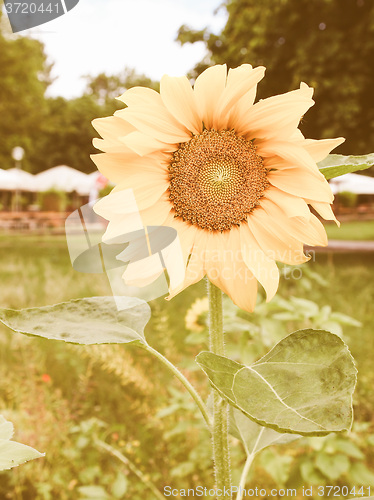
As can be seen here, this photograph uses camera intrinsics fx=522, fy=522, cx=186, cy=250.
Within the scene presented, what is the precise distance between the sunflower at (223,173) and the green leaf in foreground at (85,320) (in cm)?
11

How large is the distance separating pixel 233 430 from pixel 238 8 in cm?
290

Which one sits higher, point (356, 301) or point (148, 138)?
point (356, 301)

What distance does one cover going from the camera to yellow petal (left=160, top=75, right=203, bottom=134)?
38 cm

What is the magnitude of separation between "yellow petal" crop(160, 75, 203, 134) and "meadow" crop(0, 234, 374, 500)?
2.44 feet

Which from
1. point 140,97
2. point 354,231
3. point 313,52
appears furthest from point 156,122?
point 354,231

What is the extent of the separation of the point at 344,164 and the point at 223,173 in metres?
0.10

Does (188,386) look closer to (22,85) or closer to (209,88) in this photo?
(209,88)

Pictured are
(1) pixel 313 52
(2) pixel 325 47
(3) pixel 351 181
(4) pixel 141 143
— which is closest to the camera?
(4) pixel 141 143

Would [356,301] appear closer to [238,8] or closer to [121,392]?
[121,392]

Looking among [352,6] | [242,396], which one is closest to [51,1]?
[242,396]

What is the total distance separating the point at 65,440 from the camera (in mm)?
1653

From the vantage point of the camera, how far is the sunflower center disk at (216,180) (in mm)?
434

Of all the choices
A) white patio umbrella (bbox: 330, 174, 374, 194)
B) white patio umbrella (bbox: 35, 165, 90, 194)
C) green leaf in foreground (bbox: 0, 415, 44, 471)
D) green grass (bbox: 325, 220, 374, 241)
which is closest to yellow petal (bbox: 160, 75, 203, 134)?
green leaf in foreground (bbox: 0, 415, 44, 471)

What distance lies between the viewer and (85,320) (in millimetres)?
484
